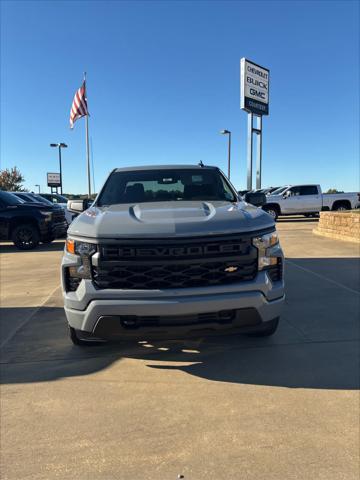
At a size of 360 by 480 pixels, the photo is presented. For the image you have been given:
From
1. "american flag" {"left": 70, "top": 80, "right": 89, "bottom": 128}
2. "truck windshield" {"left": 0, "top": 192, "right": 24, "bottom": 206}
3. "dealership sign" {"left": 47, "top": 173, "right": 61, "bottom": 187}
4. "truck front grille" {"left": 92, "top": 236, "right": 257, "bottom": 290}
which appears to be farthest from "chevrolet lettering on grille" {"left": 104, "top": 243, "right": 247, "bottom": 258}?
"dealership sign" {"left": 47, "top": 173, "right": 61, "bottom": 187}

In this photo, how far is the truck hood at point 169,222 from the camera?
120 inches

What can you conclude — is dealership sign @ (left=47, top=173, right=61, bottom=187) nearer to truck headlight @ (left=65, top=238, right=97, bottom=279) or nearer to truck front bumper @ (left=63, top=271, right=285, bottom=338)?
truck headlight @ (left=65, top=238, right=97, bottom=279)

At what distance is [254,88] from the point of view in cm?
2594

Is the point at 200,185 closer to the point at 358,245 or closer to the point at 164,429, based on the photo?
the point at 164,429

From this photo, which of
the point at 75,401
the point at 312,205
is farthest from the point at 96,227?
the point at 312,205

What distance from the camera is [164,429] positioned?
2.70 metres

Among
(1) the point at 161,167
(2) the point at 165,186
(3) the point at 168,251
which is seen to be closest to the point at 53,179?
(1) the point at 161,167

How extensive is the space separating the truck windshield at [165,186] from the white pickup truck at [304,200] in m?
16.8

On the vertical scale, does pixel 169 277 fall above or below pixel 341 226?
above

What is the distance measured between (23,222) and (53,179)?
28446 millimetres

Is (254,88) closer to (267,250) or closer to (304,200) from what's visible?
(304,200)

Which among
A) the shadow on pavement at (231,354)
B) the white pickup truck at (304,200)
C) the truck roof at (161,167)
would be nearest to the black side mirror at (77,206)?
the truck roof at (161,167)

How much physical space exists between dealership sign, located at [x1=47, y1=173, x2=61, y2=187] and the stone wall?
30238 millimetres

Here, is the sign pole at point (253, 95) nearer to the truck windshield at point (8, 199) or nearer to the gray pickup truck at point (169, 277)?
the truck windshield at point (8, 199)
